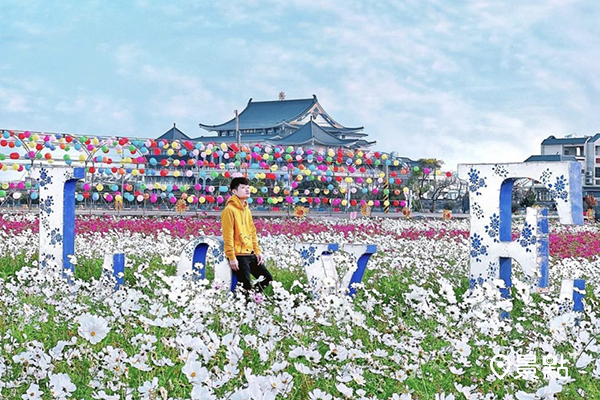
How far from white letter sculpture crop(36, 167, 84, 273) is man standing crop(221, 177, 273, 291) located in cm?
204

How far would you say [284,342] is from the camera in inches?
199

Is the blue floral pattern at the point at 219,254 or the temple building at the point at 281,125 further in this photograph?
the temple building at the point at 281,125

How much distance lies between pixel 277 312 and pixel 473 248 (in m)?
1.99

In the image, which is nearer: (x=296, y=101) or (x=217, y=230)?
(x=217, y=230)

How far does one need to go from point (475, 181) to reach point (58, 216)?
166 inches

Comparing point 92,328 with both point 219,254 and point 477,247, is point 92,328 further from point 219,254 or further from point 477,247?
point 477,247

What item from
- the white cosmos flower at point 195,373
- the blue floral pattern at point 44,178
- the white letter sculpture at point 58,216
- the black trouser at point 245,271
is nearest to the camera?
the white cosmos flower at point 195,373

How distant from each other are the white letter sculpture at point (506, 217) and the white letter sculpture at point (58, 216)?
3.99 m

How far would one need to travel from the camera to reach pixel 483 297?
15.4ft

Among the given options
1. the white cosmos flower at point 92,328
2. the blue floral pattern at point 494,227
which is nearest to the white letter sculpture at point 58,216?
the blue floral pattern at point 494,227

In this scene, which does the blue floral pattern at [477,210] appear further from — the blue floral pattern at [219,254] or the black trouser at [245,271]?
the blue floral pattern at [219,254]

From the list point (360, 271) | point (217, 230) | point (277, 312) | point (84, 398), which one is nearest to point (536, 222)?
point (360, 271)

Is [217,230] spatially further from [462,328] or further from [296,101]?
[296,101]

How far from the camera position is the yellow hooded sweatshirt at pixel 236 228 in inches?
269
